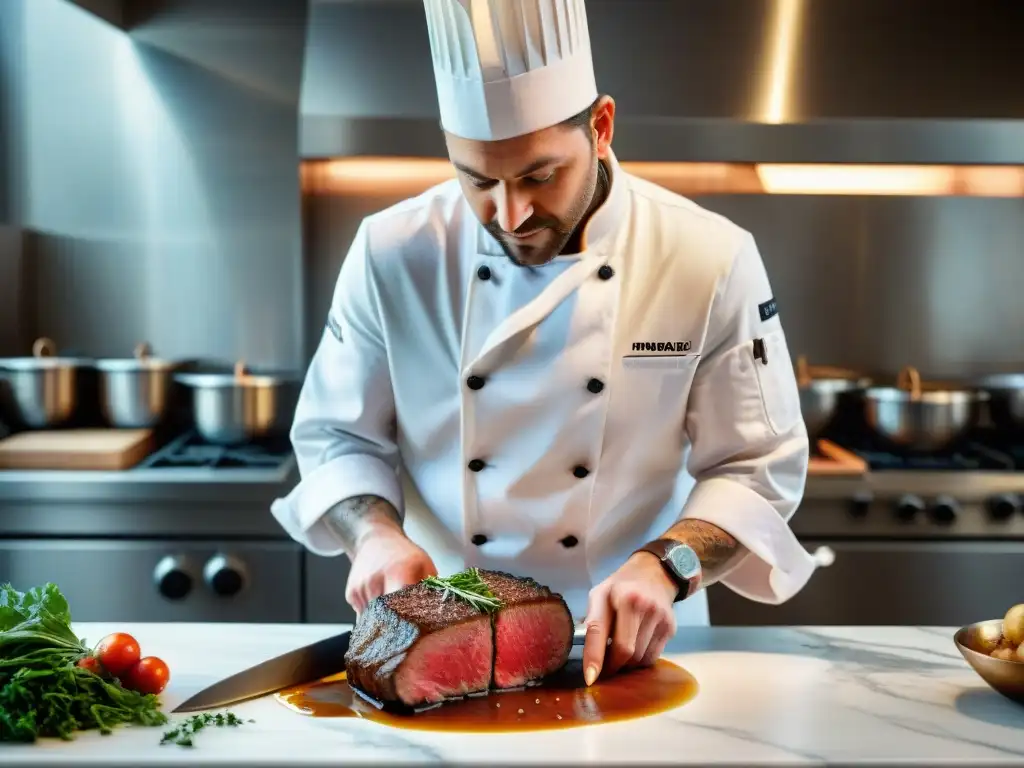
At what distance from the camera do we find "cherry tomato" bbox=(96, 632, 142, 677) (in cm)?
168

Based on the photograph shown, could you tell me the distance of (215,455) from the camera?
3.57m

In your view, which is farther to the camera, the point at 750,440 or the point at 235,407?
the point at 235,407

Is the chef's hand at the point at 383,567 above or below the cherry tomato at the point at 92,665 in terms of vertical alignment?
above

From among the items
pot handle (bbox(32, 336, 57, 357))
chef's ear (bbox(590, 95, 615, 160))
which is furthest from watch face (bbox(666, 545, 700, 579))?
pot handle (bbox(32, 336, 57, 357))

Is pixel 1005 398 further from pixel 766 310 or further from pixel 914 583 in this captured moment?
pixel 766 310

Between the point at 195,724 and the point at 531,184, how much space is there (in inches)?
36.6

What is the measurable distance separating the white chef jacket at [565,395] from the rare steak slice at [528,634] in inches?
13.8

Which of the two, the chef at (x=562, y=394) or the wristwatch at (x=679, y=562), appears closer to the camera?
the wristwatch at (x=679, y=562)

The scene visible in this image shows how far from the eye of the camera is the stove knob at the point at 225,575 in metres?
3.24

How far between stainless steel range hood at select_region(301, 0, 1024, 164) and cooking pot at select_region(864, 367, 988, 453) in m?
0.68

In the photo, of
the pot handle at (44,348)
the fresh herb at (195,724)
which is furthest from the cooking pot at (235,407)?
the fresh herb at (195,724)

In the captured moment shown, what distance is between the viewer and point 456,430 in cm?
225

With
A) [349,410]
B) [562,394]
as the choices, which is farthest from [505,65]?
[349,410]

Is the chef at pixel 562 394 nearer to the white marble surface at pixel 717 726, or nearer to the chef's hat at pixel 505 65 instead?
the chef's hat at pixel 505 65
